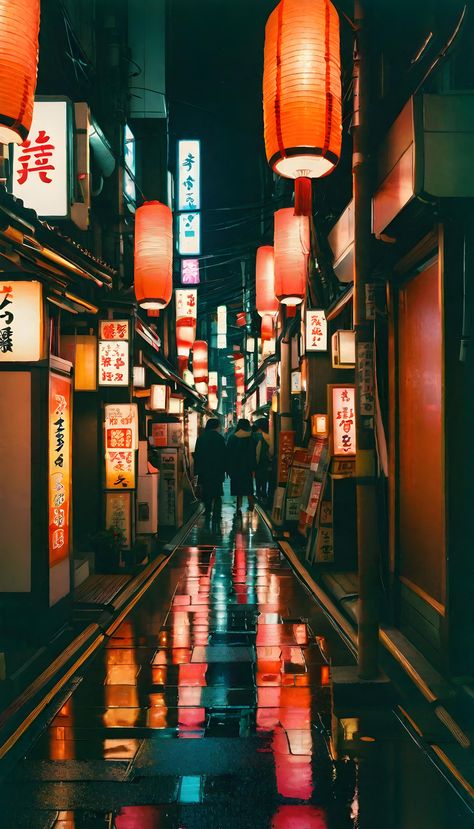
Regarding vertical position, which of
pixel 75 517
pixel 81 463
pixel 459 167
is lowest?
pixel 75 517

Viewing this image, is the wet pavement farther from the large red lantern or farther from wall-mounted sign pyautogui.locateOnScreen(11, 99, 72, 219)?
wall-mounted sign pyautogui.locateOnScreen(11, 99, 72, 219)

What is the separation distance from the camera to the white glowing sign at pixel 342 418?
47.0ft

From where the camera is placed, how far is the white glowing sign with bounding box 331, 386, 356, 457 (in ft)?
47.0

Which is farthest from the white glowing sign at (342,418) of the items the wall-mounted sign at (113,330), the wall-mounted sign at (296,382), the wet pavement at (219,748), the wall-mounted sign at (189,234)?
the wall-mounted sign at (189,234)

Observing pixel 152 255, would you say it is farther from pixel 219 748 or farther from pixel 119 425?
pixel 219 748

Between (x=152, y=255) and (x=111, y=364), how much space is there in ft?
9.19

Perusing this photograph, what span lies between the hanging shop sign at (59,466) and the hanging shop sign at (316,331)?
816cm

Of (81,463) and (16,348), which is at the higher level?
(16,348)

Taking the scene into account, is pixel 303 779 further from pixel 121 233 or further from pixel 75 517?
pixel 121 233

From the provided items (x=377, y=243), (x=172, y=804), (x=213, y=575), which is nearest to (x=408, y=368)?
(x=377, y=243)

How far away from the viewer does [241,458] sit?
23797mm

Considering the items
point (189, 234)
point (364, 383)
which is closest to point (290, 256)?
point (364, 383)

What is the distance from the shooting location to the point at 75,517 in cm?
1675

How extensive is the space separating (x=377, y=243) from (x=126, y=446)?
26.6 ft
